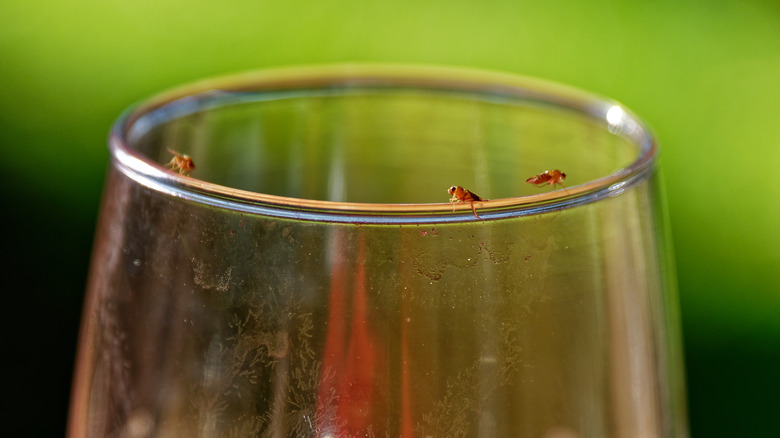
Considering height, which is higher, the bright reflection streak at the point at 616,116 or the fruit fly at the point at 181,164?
the bright reflection streak at the point at 616,116

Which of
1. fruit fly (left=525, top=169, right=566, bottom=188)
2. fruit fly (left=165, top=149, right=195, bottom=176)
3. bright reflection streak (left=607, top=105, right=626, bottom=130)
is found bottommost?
fruit fly (left=525, top=169, right=566, bottom=188)

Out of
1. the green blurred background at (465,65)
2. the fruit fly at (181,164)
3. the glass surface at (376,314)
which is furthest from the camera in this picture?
the green blurred background at (465,65)

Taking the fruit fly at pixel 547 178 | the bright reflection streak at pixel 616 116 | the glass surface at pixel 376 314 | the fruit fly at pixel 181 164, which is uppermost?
the bright reflection streak at pixel 616 116

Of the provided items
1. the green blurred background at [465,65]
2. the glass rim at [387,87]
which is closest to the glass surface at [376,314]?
the glass rim at [387,87]

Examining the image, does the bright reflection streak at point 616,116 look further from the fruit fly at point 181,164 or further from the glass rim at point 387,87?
the fruit fly at point 181,164

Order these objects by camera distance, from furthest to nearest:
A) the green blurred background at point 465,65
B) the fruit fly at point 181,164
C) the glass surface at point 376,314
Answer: the green blurred background at point 465,65
the fruit fly at point 181,164
the glass surface at point 376,314

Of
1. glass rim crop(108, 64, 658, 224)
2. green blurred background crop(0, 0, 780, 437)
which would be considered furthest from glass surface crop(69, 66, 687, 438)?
green blurred background crop(0, 0, 780, 437)

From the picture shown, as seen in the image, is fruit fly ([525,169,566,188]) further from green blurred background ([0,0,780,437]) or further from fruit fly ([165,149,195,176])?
green blurred background ([0,0,780,437])
